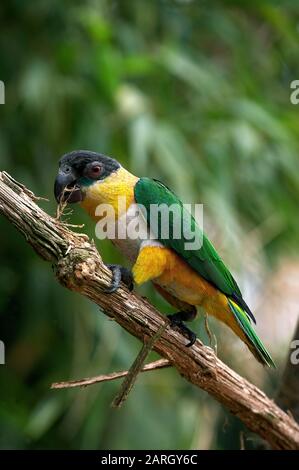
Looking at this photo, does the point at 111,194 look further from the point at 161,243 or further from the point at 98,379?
the point at 98,379

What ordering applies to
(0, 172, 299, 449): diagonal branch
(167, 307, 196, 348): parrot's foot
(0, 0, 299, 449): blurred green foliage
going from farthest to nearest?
(0, 0, 299, 449): blurred green foliage
(167, 307, 196, 348): parrot's foot
(0, 172, 299, 449): diagonal branch

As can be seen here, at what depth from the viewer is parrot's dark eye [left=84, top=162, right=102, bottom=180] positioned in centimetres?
295

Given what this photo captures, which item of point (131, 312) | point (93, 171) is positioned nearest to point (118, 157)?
point (93, 171)

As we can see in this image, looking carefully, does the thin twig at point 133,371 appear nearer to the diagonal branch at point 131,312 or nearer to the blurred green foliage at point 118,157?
the diagonal branch at point 131,312

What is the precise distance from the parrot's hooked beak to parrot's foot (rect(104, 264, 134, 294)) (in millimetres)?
353

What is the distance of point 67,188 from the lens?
293 cm

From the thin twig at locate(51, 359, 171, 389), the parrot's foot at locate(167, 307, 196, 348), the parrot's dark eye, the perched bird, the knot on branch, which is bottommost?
the thin twig at locate(51, 359, 171, 389)

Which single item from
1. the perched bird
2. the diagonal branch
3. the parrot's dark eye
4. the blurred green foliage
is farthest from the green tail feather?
the blurred green foliage

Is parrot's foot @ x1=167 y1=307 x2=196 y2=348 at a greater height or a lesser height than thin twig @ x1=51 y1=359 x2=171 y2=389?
greater

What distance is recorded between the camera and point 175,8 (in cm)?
520

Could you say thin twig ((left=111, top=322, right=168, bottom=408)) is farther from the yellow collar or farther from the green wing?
the yellow collar

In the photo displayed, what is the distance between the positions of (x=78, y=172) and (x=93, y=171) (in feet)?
0.18

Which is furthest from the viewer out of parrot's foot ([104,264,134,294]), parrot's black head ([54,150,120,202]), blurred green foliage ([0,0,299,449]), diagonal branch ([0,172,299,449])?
blurred green foliage ([0,0,299,449])

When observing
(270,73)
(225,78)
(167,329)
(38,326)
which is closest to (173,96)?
(225,78)
